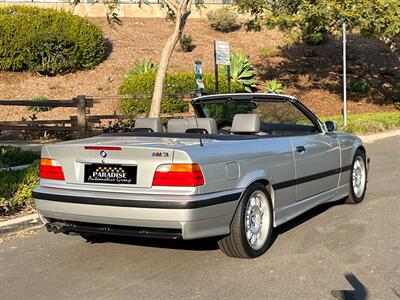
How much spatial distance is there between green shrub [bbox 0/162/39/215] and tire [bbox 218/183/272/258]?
326cm

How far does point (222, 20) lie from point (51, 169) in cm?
2987

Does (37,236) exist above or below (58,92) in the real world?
below

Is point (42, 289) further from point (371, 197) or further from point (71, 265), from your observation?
point (371, 197)

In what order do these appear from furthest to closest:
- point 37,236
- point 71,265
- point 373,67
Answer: point 373,67 < point 37,236 < point 71,265

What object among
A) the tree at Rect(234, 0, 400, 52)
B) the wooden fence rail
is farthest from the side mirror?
the tree at Rect(234, 0, 400, 52)

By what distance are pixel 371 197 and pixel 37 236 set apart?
15.3 ft

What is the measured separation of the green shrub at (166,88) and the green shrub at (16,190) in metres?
11.2

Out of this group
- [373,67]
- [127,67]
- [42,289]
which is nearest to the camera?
[42,289]

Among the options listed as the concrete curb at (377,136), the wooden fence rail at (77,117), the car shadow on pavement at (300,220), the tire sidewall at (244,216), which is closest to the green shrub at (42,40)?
the wooden fence rail at (77,117)

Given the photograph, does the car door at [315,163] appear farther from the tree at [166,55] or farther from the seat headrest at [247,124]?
the tree at [166,55]

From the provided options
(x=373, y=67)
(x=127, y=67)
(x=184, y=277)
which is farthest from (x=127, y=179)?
(x=373, y=67)

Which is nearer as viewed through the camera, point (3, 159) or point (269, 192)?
point (269, 192)

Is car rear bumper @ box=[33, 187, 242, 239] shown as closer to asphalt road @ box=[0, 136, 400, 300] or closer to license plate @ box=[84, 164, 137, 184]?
license plate @ box=[84, 164, 137, 184]

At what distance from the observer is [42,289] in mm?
4848
